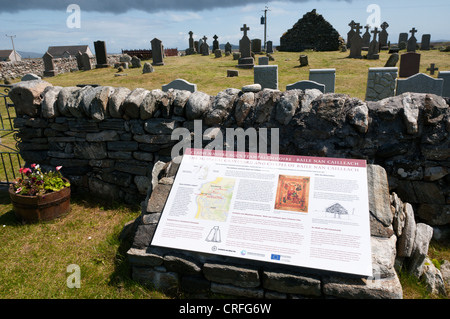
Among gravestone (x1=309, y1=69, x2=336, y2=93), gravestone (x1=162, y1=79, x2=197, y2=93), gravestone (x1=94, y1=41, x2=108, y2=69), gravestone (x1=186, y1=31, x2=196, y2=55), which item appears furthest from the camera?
gravestone (x1=186, y1=31, x2=196, y2=55)

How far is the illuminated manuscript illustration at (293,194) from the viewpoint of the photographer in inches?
115

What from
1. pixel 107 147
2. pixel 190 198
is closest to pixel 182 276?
pixel 190 198

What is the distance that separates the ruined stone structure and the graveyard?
24.9 meters

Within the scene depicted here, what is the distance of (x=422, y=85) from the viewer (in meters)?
7.29

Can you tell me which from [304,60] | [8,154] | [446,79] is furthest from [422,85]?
[304,60]

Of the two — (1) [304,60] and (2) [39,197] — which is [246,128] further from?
(1) [304,60]

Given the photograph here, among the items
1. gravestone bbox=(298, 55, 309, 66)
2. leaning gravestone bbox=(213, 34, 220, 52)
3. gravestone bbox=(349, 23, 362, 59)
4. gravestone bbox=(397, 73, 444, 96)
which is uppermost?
leaning gravestone bbox=(213, 34, 220, 52)

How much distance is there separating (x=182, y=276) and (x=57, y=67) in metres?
24.1

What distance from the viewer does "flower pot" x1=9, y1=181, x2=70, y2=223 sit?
4.21 meters

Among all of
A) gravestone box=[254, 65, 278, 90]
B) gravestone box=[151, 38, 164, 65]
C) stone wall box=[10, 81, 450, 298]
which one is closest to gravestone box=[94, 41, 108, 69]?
gravestone box=[151, 38, 164, 65]

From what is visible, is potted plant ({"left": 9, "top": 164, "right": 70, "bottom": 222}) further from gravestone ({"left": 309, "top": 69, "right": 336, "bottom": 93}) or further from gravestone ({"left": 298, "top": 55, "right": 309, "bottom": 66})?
gravestone ({"left": 298, "top": 55, "right": 309, "bottom": 66})

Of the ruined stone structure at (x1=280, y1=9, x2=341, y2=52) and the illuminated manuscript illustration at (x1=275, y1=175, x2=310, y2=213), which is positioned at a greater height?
the ruined stone structure at (x1=280, y1=9, x2=341, y2=52)

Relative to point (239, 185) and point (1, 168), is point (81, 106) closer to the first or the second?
point (239, 185)
